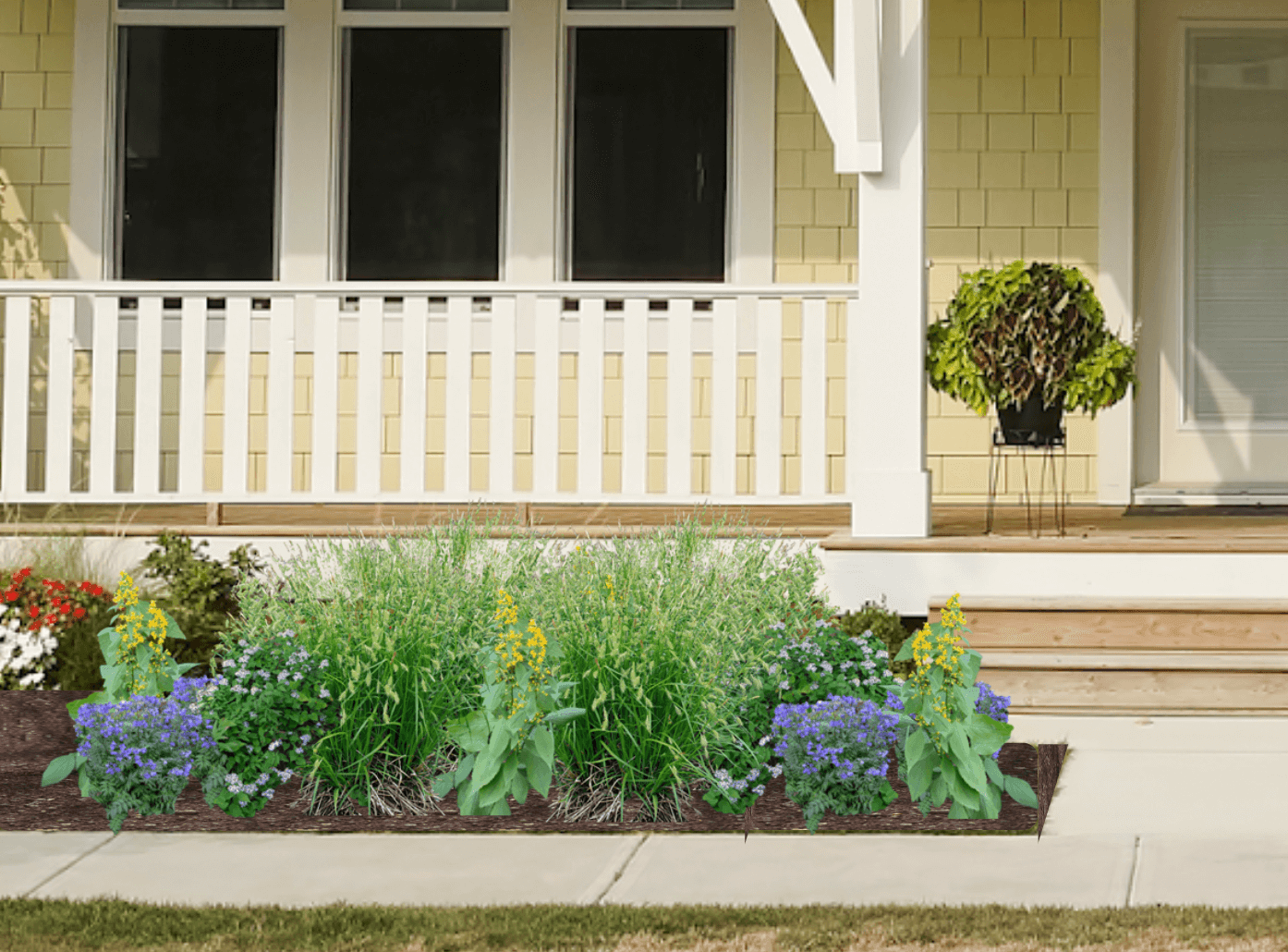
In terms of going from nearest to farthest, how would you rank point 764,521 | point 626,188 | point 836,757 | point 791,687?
point 836,757, point 791,687, point 764,521, point 626,188

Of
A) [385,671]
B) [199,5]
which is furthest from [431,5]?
[385,671]

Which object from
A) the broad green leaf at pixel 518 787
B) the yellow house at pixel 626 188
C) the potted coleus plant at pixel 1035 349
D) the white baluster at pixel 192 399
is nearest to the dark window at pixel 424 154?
the yellow house at pixel 626 188

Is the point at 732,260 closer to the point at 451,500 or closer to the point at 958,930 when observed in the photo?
the point at 451,500

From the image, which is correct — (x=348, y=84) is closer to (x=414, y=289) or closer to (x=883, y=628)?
(x=414, y=289)

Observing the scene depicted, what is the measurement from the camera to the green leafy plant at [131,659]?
4.03 metres

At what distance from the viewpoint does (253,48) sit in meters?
7.83

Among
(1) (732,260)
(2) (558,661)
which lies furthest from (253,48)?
(2) (558,661)

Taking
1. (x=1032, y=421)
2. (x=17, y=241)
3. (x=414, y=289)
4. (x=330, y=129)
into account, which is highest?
(x=330, y=129)

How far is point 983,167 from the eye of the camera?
7.64 m

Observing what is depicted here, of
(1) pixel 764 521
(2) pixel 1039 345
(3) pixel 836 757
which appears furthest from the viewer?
(1) pixel 764 521

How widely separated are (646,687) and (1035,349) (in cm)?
250

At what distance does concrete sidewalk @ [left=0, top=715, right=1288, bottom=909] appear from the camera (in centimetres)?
312

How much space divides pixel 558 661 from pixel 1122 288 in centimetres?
467

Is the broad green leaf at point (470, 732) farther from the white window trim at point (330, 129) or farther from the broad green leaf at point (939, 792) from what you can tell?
the white window trim at point (330, 129)
